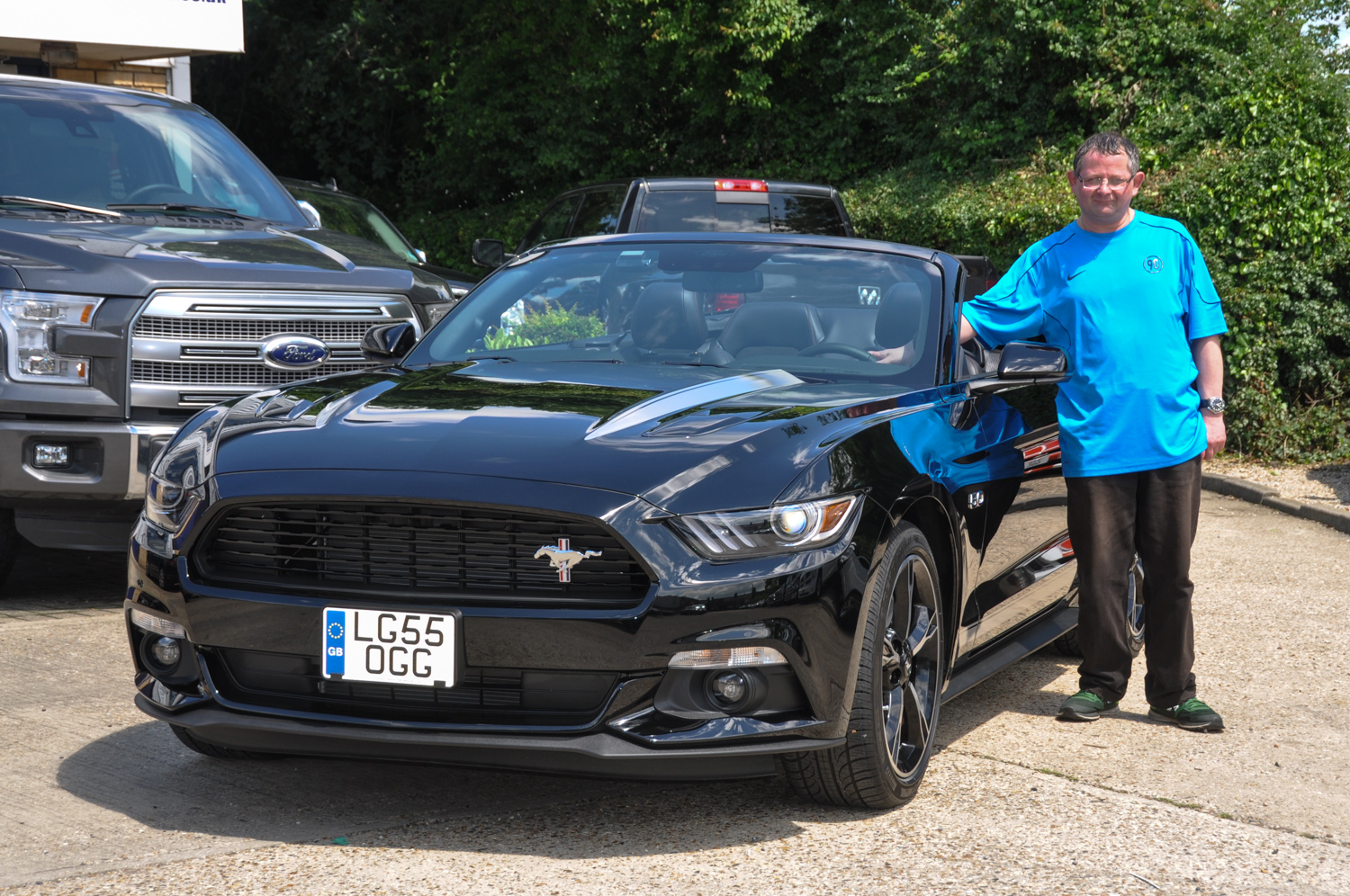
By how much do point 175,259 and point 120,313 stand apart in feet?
1.15

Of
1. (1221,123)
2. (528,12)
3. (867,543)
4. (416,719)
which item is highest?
(528,12)

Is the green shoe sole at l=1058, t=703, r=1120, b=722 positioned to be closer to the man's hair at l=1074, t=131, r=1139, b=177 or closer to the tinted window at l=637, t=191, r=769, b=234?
the man's hair at l=1074, t=131, r=1139, b=177

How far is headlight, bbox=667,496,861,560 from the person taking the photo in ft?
11.4

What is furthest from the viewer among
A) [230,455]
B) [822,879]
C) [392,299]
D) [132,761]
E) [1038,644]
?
[392,299]

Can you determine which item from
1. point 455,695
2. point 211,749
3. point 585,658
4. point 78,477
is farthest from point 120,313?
point 585,658

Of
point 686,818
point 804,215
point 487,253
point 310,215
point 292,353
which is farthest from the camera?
point 804,215

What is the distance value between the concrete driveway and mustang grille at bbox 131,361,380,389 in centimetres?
133

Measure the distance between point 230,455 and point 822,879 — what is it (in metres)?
1.81

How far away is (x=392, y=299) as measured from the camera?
22.8 feet

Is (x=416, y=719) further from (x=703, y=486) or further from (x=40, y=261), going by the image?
(x=40, y=261)

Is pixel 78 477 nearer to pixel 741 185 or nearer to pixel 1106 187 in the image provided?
pixel 1106 187

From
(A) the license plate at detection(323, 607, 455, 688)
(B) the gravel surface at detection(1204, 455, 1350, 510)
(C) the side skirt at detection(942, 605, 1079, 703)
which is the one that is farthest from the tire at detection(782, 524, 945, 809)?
(B) the gravel surface at detection(1204, 455, 1350, 510)

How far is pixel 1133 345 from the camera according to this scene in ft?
16.3

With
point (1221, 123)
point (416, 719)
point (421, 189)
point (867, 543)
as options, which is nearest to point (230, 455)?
point (416, 719)
